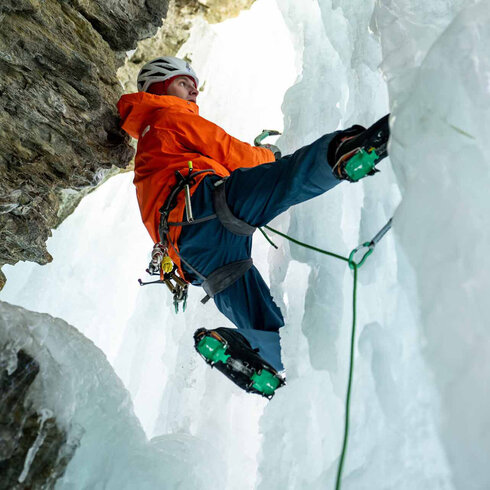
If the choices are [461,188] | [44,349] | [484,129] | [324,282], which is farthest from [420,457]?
[44,349]

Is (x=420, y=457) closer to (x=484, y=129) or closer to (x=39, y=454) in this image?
(x=484, y=129)

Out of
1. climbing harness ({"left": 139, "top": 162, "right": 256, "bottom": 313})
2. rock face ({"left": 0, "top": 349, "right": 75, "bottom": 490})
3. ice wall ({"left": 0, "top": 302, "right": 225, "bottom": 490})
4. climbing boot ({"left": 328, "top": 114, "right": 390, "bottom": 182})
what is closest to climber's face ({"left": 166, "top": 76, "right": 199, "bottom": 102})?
climbing harness ({"left": 139, "top": 162, "right": 256, "bottom": 313})

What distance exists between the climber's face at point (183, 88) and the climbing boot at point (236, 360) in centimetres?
197

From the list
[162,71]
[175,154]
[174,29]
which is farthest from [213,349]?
[174,29]

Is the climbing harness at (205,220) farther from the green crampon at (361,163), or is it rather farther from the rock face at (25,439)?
the rock face at (25,439)

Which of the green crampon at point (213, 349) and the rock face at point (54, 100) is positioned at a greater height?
the rock face at point (54, 100)

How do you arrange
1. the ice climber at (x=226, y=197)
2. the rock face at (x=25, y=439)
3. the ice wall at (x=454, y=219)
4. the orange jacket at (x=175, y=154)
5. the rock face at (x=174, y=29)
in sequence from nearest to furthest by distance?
1. the ice wall at (x=454, y=219)
2. the rock face at (x=25, y=439)
3. the ice climber at (x=226, y=197)
4. the orange jacket at (x=175, y=154)
5. the rock face at (x=174, y=29)

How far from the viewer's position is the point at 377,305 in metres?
2.03

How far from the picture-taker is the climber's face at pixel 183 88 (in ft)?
11.5

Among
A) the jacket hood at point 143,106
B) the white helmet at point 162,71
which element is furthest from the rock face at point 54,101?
the jacket hood at point 143,106

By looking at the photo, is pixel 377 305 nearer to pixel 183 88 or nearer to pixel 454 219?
pixel 454 219

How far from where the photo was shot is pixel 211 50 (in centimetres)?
703

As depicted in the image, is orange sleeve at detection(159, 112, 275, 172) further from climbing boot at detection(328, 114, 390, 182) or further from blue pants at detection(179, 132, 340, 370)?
climbing boot at detection(328, 114, 390, 182)

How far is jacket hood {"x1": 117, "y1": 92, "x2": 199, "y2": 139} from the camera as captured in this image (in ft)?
10.1
